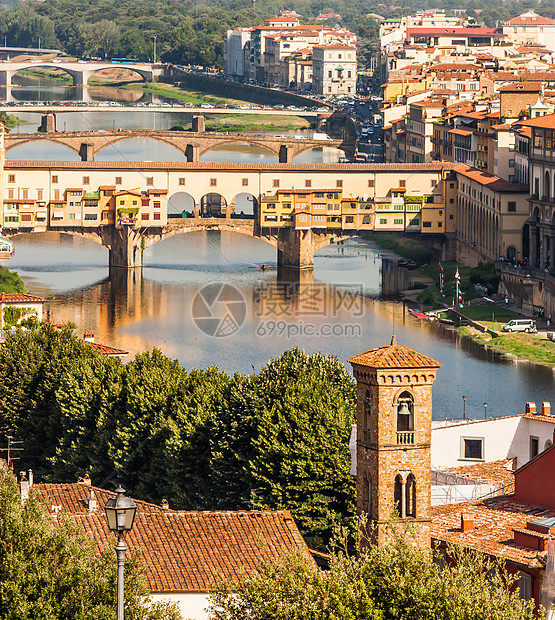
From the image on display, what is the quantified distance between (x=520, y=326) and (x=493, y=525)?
1251 inches

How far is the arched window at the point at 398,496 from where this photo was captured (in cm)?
2161

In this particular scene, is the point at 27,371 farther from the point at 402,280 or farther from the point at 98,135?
the point at 98,135

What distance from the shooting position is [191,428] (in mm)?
29844

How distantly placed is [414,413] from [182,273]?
44.3 metres

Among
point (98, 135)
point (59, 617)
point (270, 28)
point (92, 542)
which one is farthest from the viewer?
point (270, 28)

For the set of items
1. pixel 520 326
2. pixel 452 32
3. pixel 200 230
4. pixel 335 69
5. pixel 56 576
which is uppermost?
pixel 452 32

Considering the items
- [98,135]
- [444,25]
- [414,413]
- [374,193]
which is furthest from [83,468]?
[444,25]

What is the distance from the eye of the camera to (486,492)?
25.6 metres

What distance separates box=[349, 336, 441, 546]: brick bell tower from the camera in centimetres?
2166

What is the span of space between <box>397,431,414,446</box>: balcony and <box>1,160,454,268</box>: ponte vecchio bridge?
152ft

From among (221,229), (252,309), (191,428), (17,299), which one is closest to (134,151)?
(221,229)

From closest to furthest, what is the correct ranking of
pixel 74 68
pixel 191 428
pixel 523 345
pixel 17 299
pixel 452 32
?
pixel 191 428 < pixel 17 299 < pixel 523 345 < pixel 452 32 < pixel 74 68

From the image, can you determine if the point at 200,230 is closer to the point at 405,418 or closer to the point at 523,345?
the point at 523,345

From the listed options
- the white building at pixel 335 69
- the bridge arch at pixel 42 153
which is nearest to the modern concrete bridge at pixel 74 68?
the white building at pixel 335 69
